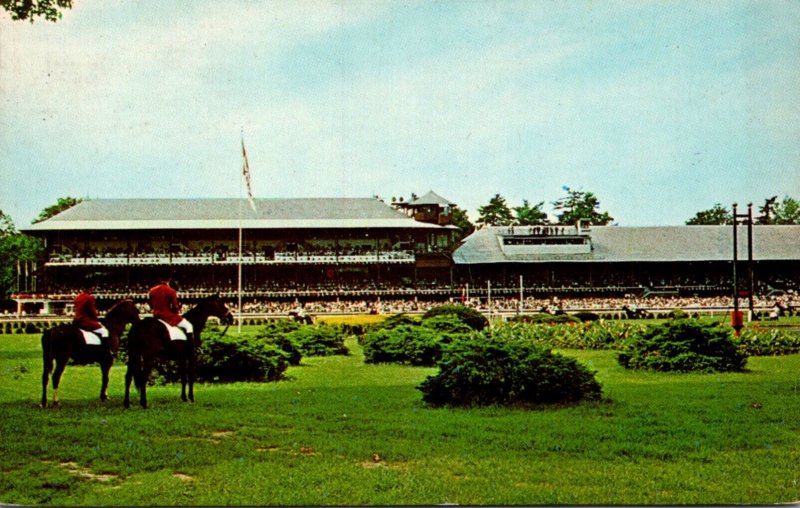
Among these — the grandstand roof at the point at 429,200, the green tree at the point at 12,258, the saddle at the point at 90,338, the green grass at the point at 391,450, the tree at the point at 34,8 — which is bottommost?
the green grass at the point at 391,450

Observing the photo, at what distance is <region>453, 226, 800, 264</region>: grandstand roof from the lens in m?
54.0

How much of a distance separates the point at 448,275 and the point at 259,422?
44007mm

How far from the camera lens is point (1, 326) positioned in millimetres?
29594

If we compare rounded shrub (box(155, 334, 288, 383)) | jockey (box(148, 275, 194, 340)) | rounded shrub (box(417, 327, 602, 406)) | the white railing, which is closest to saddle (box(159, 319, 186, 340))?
jockey (box(148, 275, 194, 340))

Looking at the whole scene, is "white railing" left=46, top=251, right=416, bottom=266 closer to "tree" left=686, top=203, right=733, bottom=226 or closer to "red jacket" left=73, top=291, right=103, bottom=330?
"red jacket" left=73, top=291, right=103, bottom=330

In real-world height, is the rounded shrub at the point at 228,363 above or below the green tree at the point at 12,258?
below

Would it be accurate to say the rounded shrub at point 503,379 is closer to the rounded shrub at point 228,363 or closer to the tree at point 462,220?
the rounded shrub at point 228,363

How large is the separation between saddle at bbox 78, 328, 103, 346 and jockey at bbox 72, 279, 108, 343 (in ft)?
0.12

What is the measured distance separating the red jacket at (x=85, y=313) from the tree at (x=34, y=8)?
4743 mm

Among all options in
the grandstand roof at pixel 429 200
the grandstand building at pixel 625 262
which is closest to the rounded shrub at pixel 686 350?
the grandstand building at pixel 625 262

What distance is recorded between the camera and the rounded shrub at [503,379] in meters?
12.1

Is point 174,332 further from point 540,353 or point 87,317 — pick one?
point 540,353

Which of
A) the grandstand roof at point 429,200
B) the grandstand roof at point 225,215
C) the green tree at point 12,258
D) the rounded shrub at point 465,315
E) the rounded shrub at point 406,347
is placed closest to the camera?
the rounded shrub at point 406,347

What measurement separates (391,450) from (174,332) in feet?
14.2
